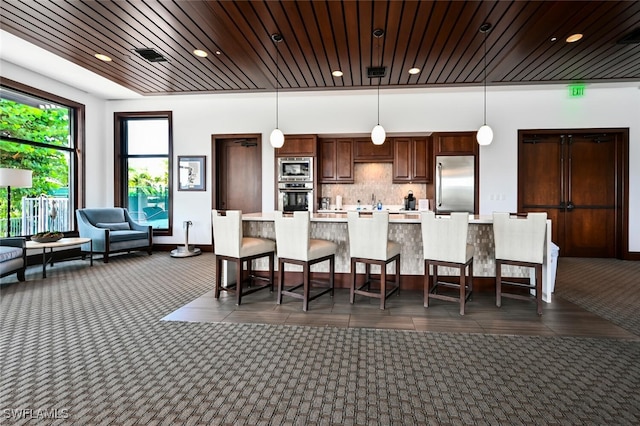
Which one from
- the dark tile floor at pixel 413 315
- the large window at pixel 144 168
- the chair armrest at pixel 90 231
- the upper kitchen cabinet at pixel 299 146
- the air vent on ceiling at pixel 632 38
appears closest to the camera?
the dark tile floor at pixel 413 315

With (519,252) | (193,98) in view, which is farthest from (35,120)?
(519,252)

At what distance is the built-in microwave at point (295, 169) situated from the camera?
6152 millimetres

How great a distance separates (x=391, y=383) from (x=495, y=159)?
5.55 m

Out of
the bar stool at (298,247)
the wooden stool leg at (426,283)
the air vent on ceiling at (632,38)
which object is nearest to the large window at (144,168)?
the bar stool at (298,247)

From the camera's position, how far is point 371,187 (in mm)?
6539

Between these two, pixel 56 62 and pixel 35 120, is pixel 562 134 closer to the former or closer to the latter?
pixel 56 62

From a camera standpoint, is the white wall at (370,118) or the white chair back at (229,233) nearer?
the white chair back at (229,233)

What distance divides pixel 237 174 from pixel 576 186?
6.77 m

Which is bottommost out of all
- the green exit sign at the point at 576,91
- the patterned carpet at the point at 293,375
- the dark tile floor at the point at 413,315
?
the patterned carpet at the point at 293,375

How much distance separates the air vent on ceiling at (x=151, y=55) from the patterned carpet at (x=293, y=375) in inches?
124

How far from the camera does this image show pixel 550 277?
3.54 m

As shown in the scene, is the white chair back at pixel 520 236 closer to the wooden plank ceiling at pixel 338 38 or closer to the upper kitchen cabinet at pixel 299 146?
the wooden plank ceiling at pixel 338 38

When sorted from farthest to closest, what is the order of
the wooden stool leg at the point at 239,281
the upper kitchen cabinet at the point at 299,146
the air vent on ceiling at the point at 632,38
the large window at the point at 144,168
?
the large window at the point at 144,168 < the upper kitchen cabinet at the point at 299,146 < the air vent on ceiling at the point at 632,38 < the wooden stool leg at the point at 239,281

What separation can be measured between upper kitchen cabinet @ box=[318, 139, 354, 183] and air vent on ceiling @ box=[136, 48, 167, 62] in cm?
309
